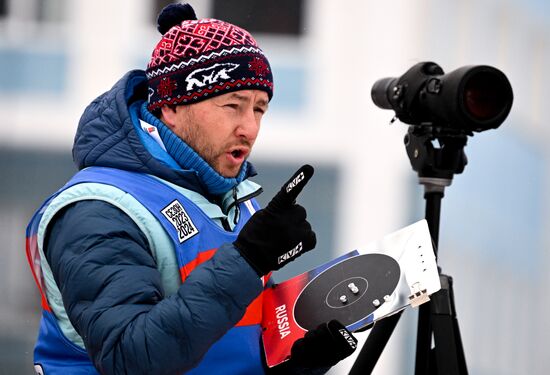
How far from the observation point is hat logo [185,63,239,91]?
2.52m

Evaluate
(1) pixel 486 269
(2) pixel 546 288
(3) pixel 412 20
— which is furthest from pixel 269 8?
(2) pixel 546 288

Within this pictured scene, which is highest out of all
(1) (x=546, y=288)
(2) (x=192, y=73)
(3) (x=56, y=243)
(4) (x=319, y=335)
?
(2) (x=192, y=73)

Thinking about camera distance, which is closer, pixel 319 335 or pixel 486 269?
pixel 319 335

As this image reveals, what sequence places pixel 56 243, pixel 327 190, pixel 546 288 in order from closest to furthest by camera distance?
pixel 56 243
pixel 327 190
pixel 546 288

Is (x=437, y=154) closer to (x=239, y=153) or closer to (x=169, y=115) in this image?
(x=239, y=153)

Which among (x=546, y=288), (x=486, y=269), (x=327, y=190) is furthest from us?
(x=546, y=288)

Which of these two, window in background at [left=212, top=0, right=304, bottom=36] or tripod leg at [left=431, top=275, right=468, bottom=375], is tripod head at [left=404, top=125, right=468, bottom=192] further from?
window in background at [left=212, top=0, right=304, bottom=36]

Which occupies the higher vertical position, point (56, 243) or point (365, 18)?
point (56, 243)

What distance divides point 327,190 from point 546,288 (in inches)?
174

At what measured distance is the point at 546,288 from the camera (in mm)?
13891

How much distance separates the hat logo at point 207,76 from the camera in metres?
2.52

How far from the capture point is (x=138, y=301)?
220 centimetres

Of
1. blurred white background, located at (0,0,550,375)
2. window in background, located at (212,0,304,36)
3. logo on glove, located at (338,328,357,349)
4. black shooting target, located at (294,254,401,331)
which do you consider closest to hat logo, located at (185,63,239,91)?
black shooting target, located at (294,254,401,331)

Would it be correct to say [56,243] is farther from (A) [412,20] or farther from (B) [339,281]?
(A) [412,20]
